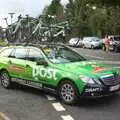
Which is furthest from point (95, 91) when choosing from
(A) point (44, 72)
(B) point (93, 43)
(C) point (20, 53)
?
(B) point (93, 43)

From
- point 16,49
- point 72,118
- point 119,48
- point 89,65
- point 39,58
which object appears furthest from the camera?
point 119,48

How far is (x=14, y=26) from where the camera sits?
19578 millimetres

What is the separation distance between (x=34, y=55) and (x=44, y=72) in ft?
3.06

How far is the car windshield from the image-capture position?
36.7 feet

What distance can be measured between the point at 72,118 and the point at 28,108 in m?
1.44

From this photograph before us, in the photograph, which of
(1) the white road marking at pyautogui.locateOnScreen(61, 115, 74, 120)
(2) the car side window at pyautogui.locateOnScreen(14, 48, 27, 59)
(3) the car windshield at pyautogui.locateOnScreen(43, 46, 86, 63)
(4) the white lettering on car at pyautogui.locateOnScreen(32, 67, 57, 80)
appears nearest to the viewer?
(1) the white road marking at pyautogui.locateOnScreen(61, 115, 74, 120)

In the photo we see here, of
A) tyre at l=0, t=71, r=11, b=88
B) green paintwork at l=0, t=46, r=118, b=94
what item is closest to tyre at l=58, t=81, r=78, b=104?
green paintwork at l=0, t=46, r=118, b=94

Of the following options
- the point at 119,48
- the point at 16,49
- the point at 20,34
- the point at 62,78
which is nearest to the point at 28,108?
the point at 62,78

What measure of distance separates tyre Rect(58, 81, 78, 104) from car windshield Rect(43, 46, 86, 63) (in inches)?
35.1

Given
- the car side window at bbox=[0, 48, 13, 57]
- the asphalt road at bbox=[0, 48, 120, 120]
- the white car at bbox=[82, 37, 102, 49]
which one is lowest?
the white car at bbox=[82, 37, 102, 49]

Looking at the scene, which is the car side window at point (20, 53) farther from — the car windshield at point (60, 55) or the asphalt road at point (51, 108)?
the asphalt road at point (51, 108)

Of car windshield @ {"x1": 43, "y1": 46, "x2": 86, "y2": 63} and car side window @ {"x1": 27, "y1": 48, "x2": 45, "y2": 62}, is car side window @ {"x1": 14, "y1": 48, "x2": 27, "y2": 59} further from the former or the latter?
car windshield @ {"x1": 43, "y1": 46, "x2": 86, "y2": 63}

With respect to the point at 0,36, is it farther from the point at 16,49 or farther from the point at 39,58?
the point at 39,58

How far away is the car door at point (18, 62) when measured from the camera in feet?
39.3
